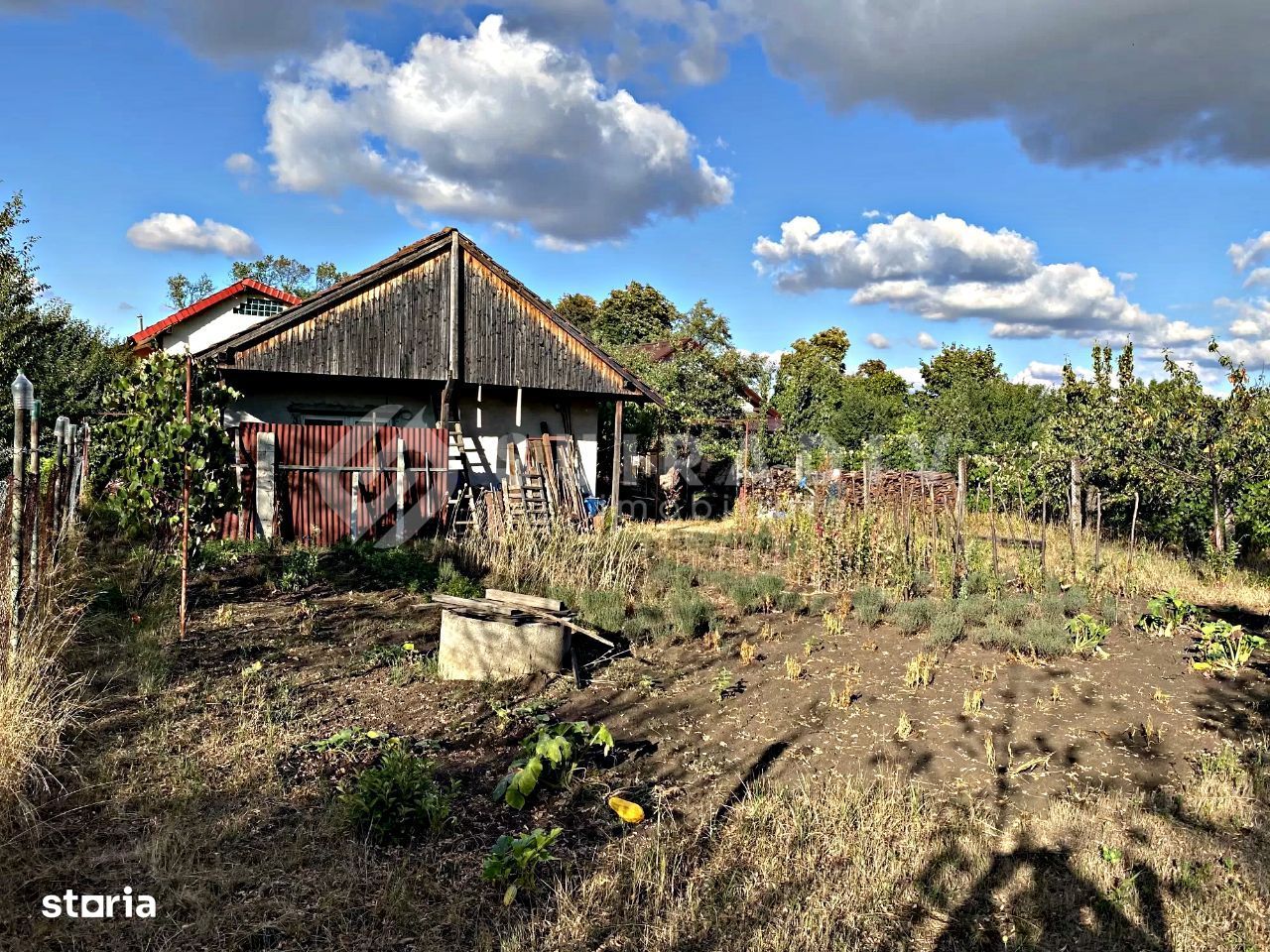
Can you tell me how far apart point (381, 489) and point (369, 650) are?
674 cm

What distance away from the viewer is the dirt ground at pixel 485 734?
135 inches

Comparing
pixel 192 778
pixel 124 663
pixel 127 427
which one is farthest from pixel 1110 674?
pixel 127 427

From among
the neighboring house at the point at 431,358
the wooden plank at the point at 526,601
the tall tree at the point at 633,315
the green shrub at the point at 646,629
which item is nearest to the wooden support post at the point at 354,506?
the neighboring house at the point at 431,358

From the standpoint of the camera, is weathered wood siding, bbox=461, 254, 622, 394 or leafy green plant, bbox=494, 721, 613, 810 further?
weathered wood siding, bbox=461, 254, 622, 394

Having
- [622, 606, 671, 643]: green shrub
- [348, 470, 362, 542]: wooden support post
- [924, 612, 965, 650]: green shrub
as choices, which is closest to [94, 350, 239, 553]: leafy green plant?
[622, 606, 671, 643]: green shrub

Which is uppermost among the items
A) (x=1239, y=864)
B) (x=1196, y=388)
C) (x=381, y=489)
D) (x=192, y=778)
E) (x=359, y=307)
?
(x=359, y=307)

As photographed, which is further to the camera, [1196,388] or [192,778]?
[1196,388]

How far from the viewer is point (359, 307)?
44.7ft

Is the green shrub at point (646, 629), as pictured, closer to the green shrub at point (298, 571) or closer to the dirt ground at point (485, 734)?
the dirt ground at point (485, 734)

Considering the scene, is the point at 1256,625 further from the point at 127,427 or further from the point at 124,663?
the point at 127,427

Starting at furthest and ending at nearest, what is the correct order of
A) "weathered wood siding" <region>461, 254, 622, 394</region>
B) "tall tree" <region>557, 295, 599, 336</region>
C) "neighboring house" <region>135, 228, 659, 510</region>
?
"tall tree" <region>557, 295, 599, 336</region> → "weathered wood siding" <region>461, 254, 622, 394</region> → "neighboring house" <region>135, 228, 659, 510</region>

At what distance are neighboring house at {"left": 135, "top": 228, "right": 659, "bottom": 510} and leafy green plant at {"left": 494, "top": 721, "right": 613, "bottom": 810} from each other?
10.3 m

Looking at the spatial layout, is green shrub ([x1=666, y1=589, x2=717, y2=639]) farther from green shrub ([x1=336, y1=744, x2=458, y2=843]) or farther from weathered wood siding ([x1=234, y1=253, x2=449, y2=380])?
weathered wood siding ([x1=234, y1=253, x2=449, y2=380])

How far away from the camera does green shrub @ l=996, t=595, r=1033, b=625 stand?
8039mm
